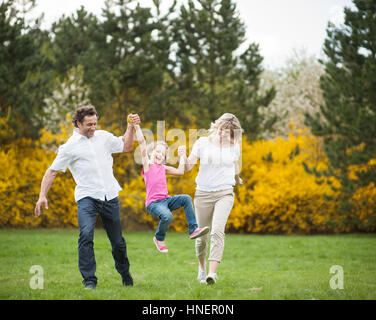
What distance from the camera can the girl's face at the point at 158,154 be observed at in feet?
21.7

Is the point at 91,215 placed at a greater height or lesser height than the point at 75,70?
lesser

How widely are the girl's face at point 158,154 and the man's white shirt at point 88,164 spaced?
29.4 inches

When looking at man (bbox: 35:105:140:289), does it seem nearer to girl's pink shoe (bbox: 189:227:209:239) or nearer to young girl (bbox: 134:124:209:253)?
young girl (bbox: 134:124:209:253)

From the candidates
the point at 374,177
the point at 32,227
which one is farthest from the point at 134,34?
the point at 374,177

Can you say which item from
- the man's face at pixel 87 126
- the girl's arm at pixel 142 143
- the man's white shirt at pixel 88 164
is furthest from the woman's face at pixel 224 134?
the man's face at pixel 87 126

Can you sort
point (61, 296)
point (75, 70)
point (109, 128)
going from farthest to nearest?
point (75, 70) → point (109, 128) → point (61, 296)

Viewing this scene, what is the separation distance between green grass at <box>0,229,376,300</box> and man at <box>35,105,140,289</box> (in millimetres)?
585

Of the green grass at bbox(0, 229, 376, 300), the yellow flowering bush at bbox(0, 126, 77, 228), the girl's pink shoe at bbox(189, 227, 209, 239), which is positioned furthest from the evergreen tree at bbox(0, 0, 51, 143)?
the girl's pink shoe at bbox(189, 227, 209, 239)

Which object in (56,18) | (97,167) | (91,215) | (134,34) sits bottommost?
(91,215)

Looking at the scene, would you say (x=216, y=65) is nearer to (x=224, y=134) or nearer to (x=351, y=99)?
(x=351, y=99)
